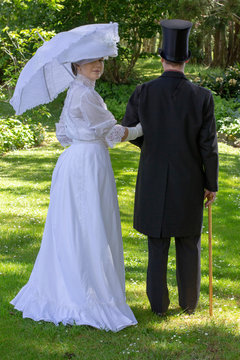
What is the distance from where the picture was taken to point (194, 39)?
94.2ft

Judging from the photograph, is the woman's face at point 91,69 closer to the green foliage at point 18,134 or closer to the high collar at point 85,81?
the high collar at point 85,81

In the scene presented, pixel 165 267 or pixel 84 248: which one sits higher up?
pixel 84 248

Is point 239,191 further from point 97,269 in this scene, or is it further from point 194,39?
point 194,39

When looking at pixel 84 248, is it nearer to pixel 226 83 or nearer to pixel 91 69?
pixel 91 69

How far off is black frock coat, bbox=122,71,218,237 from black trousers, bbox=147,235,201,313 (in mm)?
114

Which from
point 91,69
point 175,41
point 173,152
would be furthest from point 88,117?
point 175,41

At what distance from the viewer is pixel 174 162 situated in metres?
4.10

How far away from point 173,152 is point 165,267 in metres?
0.89

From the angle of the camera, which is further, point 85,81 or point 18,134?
point 18,134

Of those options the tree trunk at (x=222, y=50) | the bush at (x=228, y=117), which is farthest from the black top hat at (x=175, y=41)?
the tree trunk at (x=222, y=50)

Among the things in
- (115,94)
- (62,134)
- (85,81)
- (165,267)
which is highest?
(85,81)

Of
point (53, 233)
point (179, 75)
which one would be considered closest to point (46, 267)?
point (53, 233)

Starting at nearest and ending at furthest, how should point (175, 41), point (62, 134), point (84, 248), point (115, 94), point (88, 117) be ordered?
1. point (175, 41)
2. point (88, 117)
3. point (84, 248)
4. point (62, 134)
5. point (115, 94)

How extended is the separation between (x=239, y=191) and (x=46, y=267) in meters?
5.84
